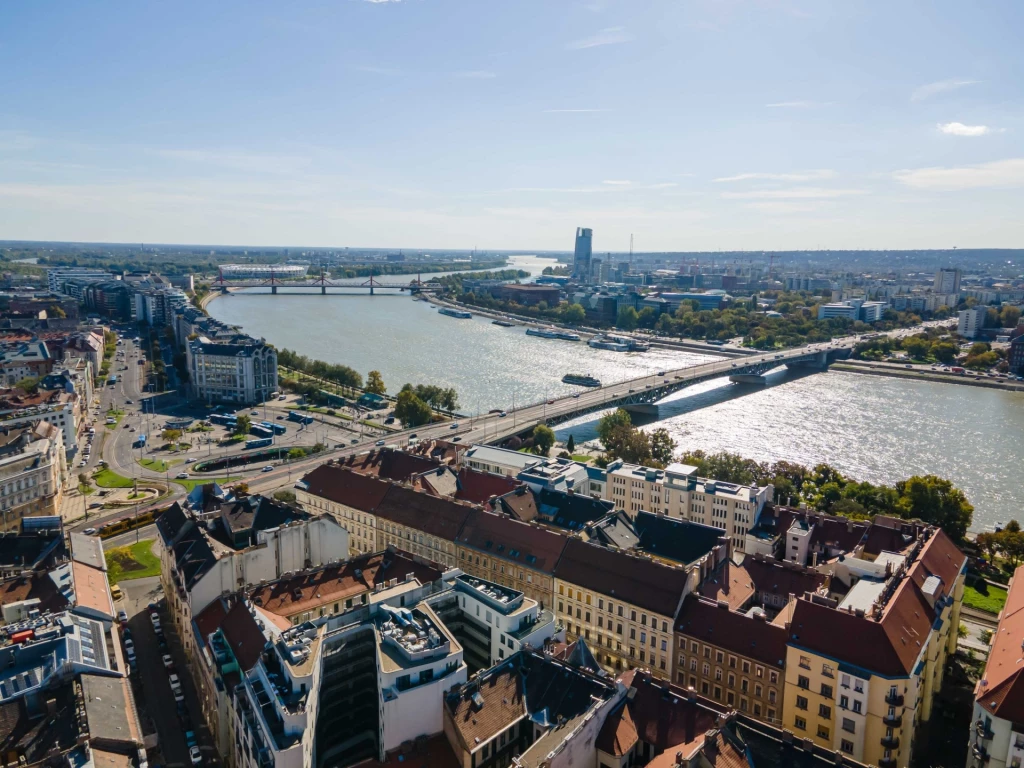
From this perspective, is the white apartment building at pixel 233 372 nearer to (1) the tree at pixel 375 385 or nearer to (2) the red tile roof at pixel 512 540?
(1) the tree at pixel 375 385

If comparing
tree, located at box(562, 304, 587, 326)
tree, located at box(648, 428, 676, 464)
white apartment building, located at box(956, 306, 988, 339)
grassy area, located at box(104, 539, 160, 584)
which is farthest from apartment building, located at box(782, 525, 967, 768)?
tree, located at box(562, 304, 587, 326)

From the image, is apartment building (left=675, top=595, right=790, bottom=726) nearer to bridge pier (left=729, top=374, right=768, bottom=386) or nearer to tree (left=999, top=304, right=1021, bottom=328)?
bridge pier (left=729, top=374, right=768, bottom=386)

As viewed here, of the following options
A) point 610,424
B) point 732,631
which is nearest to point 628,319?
point 610,424

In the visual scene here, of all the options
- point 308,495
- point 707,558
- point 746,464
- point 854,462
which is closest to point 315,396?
point 308,495

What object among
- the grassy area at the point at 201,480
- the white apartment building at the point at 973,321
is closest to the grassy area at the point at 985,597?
the grassy area at the point at 201,480

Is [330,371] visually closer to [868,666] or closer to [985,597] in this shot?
[985,597]

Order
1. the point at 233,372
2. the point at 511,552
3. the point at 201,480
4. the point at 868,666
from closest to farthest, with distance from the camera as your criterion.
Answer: the point at 868,666
the point at 511,552
the point at 201,480
the point at 233,372
